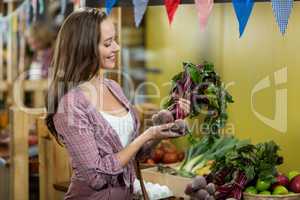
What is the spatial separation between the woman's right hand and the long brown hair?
1.20 ft

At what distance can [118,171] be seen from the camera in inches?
96.5

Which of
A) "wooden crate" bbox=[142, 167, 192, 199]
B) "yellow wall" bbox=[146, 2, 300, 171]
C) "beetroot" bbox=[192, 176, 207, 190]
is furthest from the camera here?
"yellow wall" bbox=[146, 2, 300, 171]

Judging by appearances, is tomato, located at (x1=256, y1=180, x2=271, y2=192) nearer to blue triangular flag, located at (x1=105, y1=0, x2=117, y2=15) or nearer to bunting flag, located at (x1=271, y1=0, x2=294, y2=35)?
bunting flag, located at (x1=271, y1=0, x2=294, y2=35)

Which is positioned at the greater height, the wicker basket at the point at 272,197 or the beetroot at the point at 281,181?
the beetroot at the point at 281,181

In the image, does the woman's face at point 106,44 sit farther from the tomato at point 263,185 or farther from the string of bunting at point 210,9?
the tomato at point 263,185

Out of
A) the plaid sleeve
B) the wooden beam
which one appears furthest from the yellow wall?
the plaid sleeve

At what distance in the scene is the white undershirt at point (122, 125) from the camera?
100 inches

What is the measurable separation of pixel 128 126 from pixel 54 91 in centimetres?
36

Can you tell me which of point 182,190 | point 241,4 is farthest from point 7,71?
point 241,4

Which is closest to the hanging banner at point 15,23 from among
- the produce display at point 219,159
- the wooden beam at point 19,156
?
the wooden beam at point 19,156

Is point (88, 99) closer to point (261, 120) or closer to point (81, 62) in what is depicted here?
point (81, 62)

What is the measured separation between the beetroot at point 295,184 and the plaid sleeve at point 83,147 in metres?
0.90

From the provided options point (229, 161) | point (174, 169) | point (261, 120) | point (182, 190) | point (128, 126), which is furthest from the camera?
point (261, 120)

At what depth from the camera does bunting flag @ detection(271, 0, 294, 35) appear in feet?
8.45
